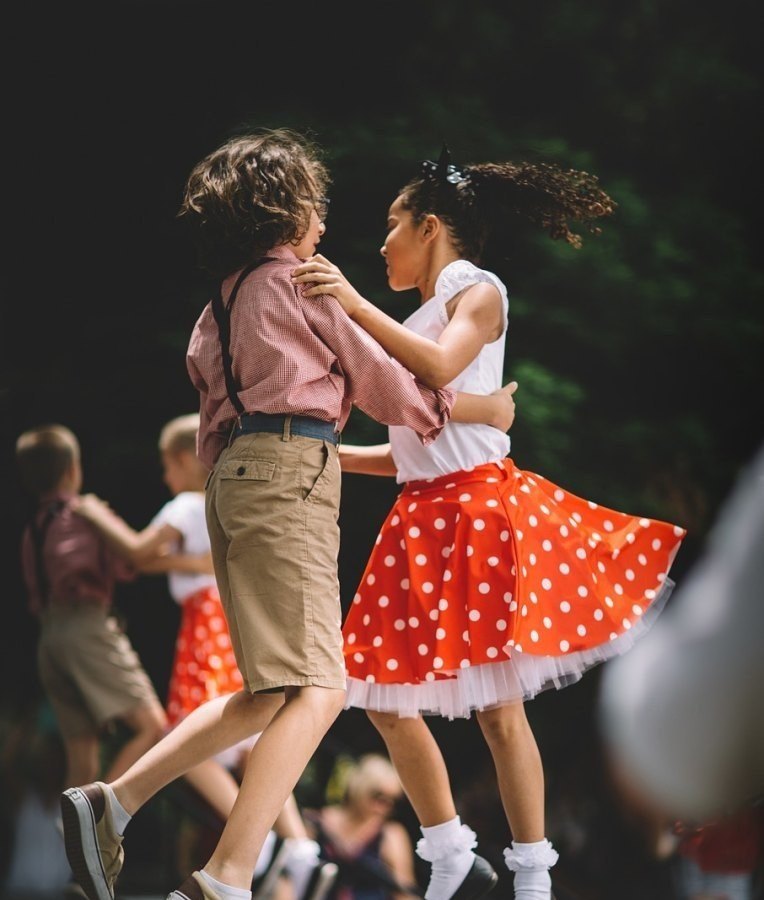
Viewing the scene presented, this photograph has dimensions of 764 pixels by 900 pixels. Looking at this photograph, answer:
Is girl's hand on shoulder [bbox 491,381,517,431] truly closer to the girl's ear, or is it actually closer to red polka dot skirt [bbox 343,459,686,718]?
red polka dot skirt [bbox 343,459,686,718]

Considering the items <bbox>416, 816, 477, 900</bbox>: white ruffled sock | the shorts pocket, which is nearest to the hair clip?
the shorts pocket

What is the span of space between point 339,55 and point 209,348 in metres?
2.04

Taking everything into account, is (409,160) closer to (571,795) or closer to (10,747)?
(571,795)

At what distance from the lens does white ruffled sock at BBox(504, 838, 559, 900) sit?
2557mm

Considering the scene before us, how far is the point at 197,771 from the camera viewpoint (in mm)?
3838

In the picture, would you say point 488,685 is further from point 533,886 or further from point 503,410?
point 503,410

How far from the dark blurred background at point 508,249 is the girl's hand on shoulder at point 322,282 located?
1.64 m

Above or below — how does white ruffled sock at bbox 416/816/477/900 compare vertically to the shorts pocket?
below

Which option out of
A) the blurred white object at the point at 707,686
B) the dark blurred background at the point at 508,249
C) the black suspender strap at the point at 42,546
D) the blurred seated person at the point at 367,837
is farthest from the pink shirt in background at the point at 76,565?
the blurred white object at the point at 707,686

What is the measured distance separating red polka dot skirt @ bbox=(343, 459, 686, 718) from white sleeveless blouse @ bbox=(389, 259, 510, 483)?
3 cm

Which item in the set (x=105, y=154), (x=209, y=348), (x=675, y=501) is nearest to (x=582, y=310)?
(x=675, y=501)

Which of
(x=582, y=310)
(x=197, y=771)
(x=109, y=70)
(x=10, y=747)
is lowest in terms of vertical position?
(x=10, y=747)

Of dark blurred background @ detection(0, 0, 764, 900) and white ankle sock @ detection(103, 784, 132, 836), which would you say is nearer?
white ankle sock @ detection(103, 784, 132, 836)

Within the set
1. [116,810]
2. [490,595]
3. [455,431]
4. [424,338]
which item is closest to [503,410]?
[455,431]
